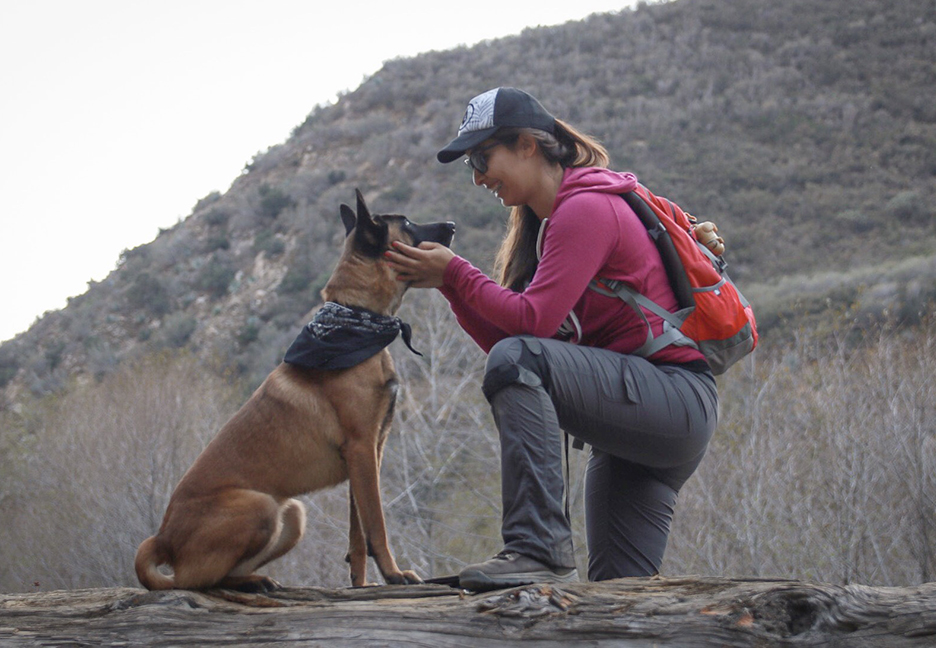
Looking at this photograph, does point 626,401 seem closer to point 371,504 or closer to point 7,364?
point 371,504

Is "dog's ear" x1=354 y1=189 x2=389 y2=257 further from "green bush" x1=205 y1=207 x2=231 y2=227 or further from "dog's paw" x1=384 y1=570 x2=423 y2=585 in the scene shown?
"green bush" x1=205 y1=207 x2=231 y2=227

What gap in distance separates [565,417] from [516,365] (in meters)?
0.32

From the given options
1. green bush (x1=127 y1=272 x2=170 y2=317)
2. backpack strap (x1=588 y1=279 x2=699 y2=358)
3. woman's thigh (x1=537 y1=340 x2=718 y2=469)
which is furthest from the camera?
green bush (x1=127 y1=272 x2=170 y2=317)

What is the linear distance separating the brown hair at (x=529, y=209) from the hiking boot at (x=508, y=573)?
1.33m

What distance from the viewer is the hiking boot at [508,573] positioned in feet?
10.4

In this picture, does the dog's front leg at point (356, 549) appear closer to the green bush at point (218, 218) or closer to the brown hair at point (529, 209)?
the brown hair at point (529, 209)

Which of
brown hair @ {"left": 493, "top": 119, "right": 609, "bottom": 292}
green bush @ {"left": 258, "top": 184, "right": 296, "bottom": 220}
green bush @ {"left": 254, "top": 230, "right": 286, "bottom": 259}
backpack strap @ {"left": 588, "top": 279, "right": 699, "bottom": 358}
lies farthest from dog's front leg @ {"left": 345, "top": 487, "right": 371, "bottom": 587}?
green bush @ {"left": 258, "top": 184, "right": 296, "bottom": 220}

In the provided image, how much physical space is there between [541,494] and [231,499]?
1.31 m

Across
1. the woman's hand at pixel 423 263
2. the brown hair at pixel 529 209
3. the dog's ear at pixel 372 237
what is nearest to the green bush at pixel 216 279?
the dog's ear at pixel 372 237

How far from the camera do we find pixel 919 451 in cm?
1188

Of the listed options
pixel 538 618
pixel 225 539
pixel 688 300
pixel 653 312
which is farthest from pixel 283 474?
pixel 688 300

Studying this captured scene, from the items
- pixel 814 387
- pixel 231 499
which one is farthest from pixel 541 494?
Result: pixel 814 387

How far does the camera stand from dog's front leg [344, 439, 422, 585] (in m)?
3.73

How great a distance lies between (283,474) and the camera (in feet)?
12.5
